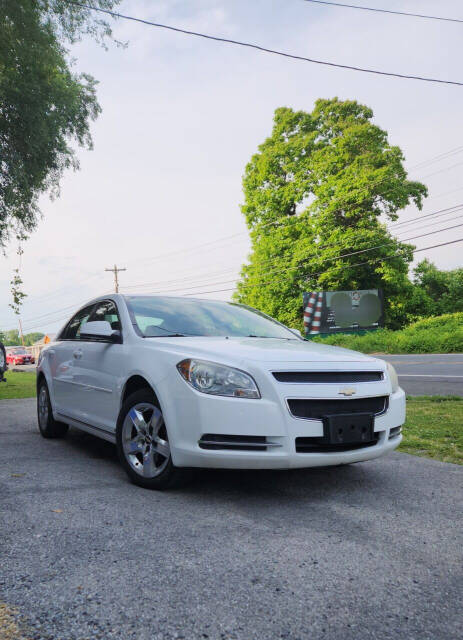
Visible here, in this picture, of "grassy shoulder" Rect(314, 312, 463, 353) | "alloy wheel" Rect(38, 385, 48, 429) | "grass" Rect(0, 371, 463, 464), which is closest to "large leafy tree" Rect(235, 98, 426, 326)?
"grassy shoulder" Rect(314, 312, 463, 353)

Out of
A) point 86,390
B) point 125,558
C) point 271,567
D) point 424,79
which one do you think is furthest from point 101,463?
point 424,79

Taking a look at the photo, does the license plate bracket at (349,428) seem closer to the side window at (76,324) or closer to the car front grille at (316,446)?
the car front grille at (316,446)

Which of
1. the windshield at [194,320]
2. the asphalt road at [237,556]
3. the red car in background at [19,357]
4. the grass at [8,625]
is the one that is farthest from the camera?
the red car in background at [19,357]

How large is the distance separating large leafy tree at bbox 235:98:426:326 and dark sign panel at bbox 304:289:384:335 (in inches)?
51.0

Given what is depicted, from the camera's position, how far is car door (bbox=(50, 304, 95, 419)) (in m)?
5.06

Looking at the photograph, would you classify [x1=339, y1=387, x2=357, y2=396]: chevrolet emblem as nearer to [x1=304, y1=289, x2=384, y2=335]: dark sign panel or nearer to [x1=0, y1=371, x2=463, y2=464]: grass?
[x1=0, y1=371, x2=463, y2=464]: grass

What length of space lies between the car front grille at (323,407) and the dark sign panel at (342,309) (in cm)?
2660

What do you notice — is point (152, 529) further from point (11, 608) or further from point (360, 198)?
point (360, 198)

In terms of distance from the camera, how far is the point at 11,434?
6191 mm

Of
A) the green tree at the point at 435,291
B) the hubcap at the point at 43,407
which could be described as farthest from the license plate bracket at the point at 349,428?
the green tree at the point at 435,291

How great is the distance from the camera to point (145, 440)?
3803mm

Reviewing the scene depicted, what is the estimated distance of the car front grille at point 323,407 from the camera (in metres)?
3.33

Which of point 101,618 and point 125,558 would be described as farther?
point 125,558

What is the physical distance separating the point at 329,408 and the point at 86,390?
2.38 meters
